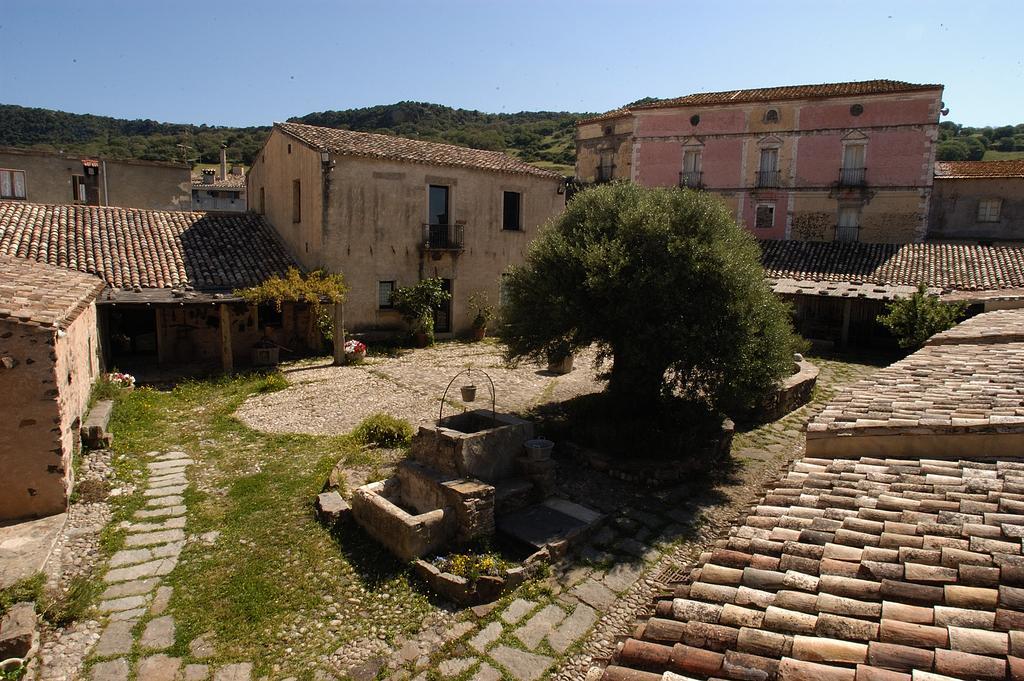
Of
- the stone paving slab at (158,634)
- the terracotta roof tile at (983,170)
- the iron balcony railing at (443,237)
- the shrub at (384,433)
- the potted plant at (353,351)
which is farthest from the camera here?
the terracotta roof tile at (983,170)

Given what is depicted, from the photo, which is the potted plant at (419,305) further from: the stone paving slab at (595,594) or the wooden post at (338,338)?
the stone paving slab at (595,594)

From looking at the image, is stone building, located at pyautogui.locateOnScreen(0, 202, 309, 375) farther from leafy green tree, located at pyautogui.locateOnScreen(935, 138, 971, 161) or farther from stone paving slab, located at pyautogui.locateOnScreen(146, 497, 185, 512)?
leafy green tree, located at pyautogui.locateOnScreen(935, 138, 971, 161)

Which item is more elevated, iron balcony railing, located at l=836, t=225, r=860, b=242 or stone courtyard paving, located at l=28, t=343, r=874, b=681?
iron balcony railing, located at l=836, t=225, r=860, b=242

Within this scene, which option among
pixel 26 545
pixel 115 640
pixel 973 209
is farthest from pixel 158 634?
pixel 973 209

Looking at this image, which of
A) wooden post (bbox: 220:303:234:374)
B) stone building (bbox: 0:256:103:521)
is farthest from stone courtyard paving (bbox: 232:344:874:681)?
stone building (bbox: 0:256:103:521)

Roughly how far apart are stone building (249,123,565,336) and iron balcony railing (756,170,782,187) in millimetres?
12888

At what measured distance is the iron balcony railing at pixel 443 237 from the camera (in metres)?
20.5

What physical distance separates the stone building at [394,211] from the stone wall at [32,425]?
10975 millimetres

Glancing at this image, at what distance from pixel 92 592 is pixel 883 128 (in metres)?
32.3

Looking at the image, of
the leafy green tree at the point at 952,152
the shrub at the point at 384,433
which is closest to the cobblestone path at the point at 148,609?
the shrub at the point at 384,433

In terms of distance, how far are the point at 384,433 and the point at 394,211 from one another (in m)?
10.7

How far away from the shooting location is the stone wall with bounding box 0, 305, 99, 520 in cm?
752

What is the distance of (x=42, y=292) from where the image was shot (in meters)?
10.0

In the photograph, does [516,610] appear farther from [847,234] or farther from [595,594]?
[847,234]
